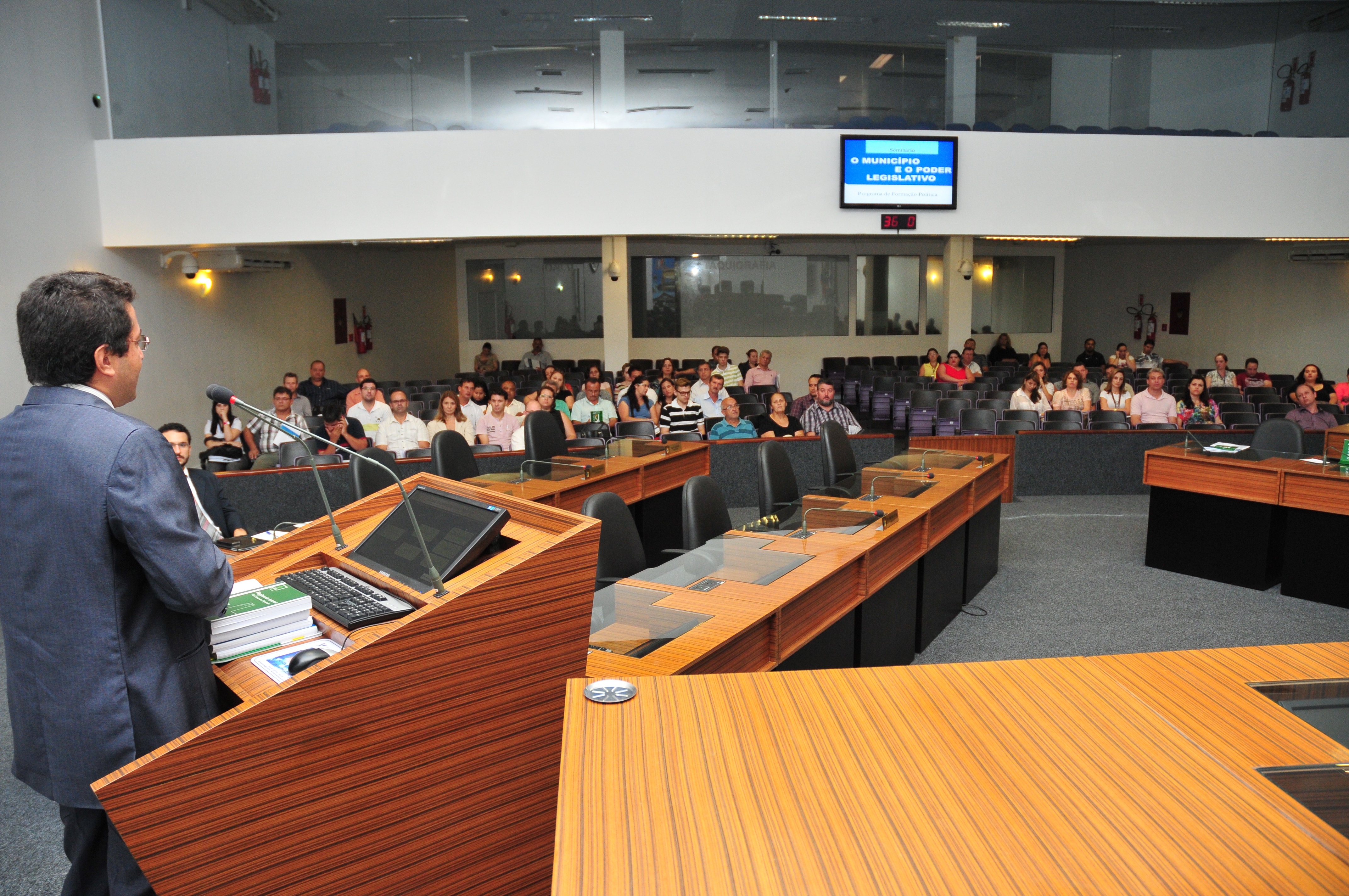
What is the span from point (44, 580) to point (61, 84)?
855cm

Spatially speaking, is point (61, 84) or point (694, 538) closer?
point (694, 538)

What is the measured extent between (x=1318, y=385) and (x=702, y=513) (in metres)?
9.25

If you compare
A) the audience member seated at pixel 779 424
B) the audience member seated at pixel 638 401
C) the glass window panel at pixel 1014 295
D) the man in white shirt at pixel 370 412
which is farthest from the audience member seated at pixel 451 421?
the glass window panel at pixel 1014 295

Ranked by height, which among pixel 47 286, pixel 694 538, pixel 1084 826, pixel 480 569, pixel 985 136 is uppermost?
pixel 985 136

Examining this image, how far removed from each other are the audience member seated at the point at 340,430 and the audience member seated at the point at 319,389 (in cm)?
231

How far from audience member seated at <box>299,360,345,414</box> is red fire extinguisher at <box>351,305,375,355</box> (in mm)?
3384

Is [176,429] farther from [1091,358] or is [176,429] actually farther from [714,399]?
[1091,358]

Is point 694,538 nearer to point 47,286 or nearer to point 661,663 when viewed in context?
point 661,663

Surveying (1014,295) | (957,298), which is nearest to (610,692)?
(957,298)

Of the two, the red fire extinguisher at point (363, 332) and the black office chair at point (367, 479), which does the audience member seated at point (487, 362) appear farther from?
the black office chair at point (367, 479)

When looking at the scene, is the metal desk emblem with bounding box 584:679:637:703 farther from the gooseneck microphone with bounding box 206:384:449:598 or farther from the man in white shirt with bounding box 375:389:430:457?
the man in white shirt with bounding box 375:389:430:457

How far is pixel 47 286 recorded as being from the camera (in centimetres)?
177

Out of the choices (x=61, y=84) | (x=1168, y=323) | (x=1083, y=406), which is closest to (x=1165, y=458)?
(x=1083, y=406)

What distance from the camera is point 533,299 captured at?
1641cm
